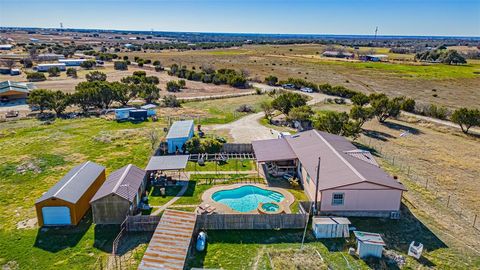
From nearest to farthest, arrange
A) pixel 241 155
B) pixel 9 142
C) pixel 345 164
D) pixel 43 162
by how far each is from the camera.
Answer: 1. pixel 345 164
2. pixel 43 162
3. pixel 241 155
4. pixel 9 142

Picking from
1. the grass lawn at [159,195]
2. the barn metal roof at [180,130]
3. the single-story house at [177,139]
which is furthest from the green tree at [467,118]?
the grass lawn at [159,195]

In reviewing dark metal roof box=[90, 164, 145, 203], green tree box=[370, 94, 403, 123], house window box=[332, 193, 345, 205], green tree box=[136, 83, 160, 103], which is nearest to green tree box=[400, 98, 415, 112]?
green tree box=[370, 94, 403, 123]

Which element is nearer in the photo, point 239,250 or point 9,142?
point 239,250

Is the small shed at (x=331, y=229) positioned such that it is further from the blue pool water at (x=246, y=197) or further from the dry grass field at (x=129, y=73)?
the dry grass field at (x=129, y=73)

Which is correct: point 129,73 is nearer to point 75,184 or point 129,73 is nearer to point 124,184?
point 75,184

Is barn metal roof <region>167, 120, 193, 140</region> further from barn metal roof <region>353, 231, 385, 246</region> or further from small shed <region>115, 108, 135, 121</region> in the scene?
barn metal roof <region>353, 231, 385, 246</region>

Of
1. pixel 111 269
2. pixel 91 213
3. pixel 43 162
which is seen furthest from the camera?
pixel 43 162

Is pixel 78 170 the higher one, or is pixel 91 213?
pixel 78 170

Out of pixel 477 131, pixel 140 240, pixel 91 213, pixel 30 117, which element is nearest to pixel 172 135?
pixel 91 213

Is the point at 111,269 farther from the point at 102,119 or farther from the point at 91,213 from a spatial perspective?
the point at 102,119
